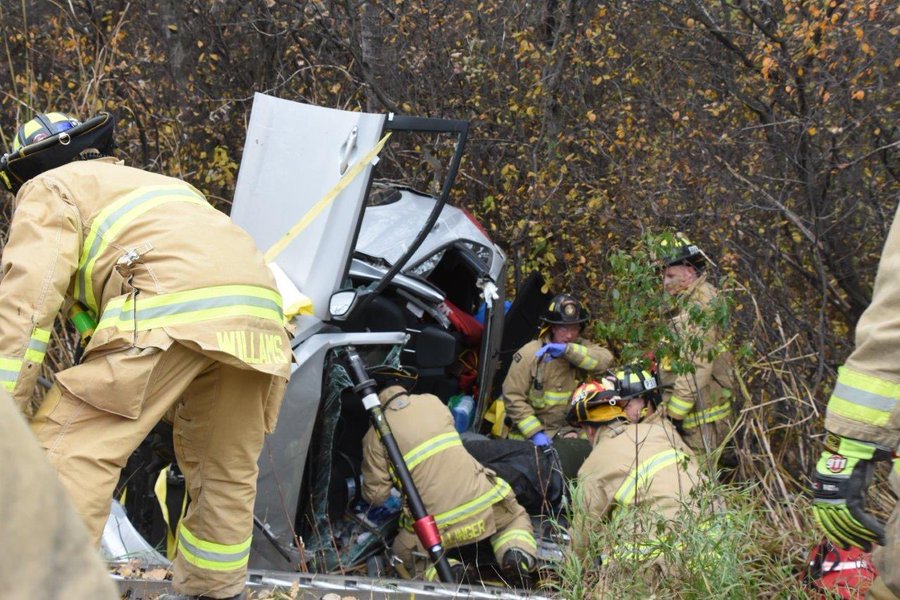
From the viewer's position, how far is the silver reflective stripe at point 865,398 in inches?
93.0

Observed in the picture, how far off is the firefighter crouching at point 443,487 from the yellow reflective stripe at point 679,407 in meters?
1.38

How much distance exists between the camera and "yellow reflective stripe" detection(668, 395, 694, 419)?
546 cm

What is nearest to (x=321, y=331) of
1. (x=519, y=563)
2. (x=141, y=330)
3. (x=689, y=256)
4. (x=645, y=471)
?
(x=519, y=563)

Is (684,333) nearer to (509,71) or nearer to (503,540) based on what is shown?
(503,540)

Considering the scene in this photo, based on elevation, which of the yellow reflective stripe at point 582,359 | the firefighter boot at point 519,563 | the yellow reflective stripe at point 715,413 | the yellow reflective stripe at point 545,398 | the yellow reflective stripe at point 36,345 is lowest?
the yellow reflective stripe at point 545,398

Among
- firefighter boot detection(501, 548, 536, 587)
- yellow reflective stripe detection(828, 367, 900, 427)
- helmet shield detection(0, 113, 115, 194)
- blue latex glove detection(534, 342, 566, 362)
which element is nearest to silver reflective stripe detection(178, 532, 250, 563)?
firefighter boot detection(501, 548, 536, 587)

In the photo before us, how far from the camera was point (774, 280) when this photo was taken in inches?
204

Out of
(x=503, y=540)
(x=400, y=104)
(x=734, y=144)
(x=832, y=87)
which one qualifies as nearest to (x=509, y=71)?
(x=400, y=104)

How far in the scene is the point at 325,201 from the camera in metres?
4.40

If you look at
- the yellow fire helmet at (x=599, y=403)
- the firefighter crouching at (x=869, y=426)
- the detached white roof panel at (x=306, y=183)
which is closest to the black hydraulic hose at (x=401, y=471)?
the detached white roof panel at (x=306, y=183)

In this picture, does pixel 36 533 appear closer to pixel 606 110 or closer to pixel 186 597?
pixel 186 597

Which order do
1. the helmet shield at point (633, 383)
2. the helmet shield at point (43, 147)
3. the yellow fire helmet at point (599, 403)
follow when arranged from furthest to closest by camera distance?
the yellow fire helmet at point (599, 403) → the helmet shield at point (633, 383) → the helmet shield at point (43, 147)

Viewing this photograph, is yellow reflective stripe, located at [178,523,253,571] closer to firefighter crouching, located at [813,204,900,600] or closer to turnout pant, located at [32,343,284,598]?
turnout pant, located at [32,343,284,598]

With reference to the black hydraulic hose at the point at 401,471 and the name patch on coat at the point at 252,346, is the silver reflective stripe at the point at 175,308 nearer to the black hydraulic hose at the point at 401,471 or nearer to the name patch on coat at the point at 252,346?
the name patch on coat at the point at 252,346
